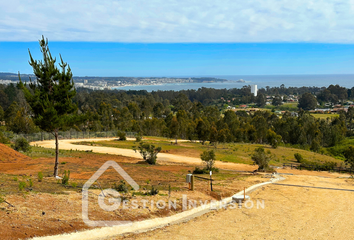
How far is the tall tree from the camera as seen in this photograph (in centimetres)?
1439

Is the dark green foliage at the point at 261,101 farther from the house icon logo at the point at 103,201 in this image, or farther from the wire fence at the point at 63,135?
the house icon logo at the point at 103,201

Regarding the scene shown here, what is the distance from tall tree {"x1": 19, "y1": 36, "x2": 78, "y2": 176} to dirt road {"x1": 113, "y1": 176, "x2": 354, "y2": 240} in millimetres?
7628

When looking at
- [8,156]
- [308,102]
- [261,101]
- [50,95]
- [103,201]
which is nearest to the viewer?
[103,201]

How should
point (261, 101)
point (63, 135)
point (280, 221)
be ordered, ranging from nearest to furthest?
point (280, 221) → point (63, 135) → point (261, 101)

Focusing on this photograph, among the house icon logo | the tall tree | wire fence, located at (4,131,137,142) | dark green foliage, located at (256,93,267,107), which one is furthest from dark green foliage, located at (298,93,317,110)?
the tall tree

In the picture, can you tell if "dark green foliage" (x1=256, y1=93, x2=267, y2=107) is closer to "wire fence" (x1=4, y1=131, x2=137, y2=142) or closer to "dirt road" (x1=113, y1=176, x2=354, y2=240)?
"wire fence" (x1=4, y1=131, x2=137, y2=142)

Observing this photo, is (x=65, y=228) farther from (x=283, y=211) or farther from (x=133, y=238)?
(x=283, y=211)

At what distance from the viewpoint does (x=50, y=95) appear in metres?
14.8

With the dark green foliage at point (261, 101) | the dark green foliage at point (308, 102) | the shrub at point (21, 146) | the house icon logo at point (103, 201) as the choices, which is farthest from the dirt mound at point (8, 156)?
the dark green foliage at point (261, 101)

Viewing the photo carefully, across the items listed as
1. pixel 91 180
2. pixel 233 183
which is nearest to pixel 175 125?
pixel 233 183

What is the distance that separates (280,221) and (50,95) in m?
12.4

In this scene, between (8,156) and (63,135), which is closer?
(8,156)

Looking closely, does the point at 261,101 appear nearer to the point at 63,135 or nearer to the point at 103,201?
the point at 63,135

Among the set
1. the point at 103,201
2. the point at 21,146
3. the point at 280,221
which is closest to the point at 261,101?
the point at 21,146
